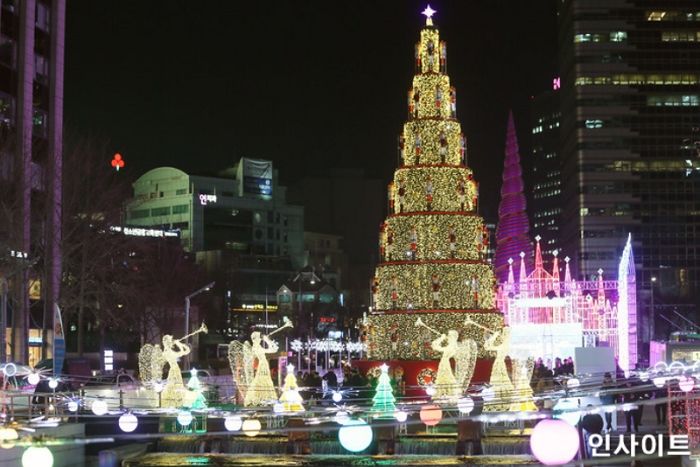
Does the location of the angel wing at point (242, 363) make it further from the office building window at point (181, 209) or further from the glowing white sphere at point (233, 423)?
the office building window at point (181, 209)

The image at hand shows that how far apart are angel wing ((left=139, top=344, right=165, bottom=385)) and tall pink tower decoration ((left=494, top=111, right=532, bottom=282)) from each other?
257 ft

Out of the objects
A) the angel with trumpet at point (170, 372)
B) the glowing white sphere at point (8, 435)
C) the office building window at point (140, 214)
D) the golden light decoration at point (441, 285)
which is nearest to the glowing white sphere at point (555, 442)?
the glowing white sphere at point (8, 435)

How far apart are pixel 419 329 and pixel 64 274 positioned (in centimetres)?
2205

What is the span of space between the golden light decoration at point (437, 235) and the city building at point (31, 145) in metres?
15.1

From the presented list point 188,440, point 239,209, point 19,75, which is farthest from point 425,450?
point 239,209

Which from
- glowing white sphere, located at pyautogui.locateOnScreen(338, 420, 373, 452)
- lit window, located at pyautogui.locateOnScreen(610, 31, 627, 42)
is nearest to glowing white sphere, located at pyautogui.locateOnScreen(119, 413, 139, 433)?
glowing white sphere, located at pyautogui.locateOnScreen(338, 420, 373, 452)

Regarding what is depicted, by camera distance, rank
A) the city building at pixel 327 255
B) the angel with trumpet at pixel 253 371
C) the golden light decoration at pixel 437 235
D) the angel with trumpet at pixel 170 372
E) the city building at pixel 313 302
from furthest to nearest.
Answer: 1. the city building at pixel 327 255
2. the city building at pixel 313 302
3. the golden light decoration at pixel 437 235
4. the angel with trumpet at pixel 253 371
5. the angel with trumpet at pixel 170 372

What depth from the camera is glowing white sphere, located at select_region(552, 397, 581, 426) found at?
15002 mm

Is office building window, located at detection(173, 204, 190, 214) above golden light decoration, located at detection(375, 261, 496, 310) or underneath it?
above

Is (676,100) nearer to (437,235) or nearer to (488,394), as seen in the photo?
(437,235)

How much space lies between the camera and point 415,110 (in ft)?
131

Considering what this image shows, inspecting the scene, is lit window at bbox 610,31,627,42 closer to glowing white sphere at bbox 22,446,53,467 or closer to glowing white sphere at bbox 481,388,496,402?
glowing white sphere at bbox 481,388,496,402

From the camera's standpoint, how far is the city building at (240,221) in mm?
122375

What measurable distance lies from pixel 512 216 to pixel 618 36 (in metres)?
30.6
